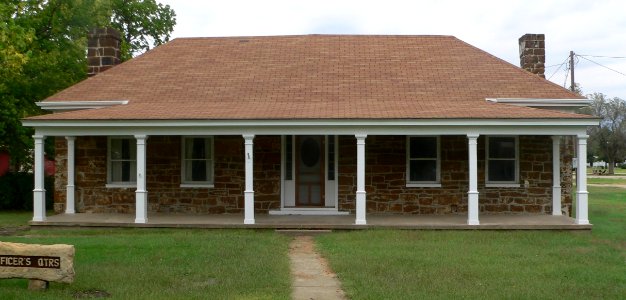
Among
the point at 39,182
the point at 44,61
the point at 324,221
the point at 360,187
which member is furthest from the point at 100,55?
the point at 360,187

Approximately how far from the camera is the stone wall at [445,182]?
1631 centimetres

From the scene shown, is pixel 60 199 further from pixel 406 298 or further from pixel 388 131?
pixel 406 298

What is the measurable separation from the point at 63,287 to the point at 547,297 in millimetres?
5788

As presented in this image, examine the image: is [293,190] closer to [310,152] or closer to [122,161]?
[310,152]

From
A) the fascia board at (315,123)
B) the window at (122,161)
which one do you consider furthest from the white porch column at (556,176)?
the window at (122,161)

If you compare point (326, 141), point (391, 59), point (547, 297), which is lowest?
point (547, 297)

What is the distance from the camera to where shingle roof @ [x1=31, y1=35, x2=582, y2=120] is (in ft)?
49.3

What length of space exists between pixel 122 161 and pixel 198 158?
1.91 m

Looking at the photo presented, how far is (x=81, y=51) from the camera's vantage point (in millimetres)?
21781

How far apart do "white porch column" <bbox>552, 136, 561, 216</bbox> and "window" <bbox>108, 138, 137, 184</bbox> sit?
997 cm

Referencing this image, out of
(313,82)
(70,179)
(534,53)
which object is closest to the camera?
(70,179)

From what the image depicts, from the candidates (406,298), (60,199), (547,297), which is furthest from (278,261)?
(60,199)

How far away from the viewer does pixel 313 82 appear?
17.5m

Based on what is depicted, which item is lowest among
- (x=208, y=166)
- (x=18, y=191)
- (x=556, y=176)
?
(x=18, y=191)
